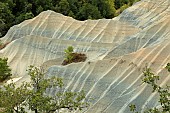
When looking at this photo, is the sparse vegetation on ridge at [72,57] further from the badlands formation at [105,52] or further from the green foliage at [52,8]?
the green foliage at [52,8]

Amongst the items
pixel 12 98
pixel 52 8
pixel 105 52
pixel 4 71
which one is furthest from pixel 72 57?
pixel 52 8

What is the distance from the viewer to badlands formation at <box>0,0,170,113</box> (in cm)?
2703

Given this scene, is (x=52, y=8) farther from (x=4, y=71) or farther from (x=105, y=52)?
(x=105, y=52)

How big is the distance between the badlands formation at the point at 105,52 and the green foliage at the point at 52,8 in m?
15.4

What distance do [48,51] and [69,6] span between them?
31822mm

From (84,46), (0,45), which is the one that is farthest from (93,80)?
(0,45)

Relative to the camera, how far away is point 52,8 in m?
74.5

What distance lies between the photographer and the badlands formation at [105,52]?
27031mm

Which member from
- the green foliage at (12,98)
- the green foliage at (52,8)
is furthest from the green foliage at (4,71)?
the green foliage at (52,8)

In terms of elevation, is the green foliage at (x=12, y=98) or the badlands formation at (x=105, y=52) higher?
the green foliage at (x=12, y=98)

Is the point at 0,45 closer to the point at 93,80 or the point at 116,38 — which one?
the point at 116,38

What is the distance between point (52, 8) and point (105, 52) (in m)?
37.0

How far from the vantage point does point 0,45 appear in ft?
171

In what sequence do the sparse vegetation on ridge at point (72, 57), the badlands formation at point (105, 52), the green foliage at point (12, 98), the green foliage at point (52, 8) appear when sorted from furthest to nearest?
the green foliage at point (52, 8) < the sparse vegetation on ridge at point (72, 57) < the badlands formation at point (105, 52) < the green foliage at point (12, 98)
